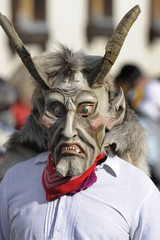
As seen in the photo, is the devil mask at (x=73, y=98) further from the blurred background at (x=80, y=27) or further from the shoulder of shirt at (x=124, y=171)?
the blurred background at (x=80, y=27)

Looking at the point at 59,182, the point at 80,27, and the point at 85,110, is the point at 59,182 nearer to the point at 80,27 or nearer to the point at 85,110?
the point at 85,110

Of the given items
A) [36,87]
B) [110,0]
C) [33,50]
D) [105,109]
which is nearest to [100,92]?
[105,109]

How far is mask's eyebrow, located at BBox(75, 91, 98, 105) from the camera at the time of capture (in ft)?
10.1

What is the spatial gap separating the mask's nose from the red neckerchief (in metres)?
0.21

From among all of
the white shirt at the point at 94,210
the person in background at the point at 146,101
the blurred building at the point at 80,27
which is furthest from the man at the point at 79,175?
the blurred building at the point at 80,27

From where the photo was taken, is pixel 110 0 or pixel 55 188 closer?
pixel 55 188

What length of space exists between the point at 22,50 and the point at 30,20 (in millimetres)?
11631

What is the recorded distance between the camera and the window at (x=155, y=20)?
1719 centimetres

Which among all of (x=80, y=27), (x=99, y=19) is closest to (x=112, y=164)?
(x=80, y=27)

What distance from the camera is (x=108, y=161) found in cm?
322

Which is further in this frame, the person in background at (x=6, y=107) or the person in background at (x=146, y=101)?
the person in background at (x=6, y=107)

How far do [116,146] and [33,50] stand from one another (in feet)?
37.2

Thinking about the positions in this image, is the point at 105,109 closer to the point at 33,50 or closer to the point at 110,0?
the point at 33,50

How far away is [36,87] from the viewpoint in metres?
3.23
